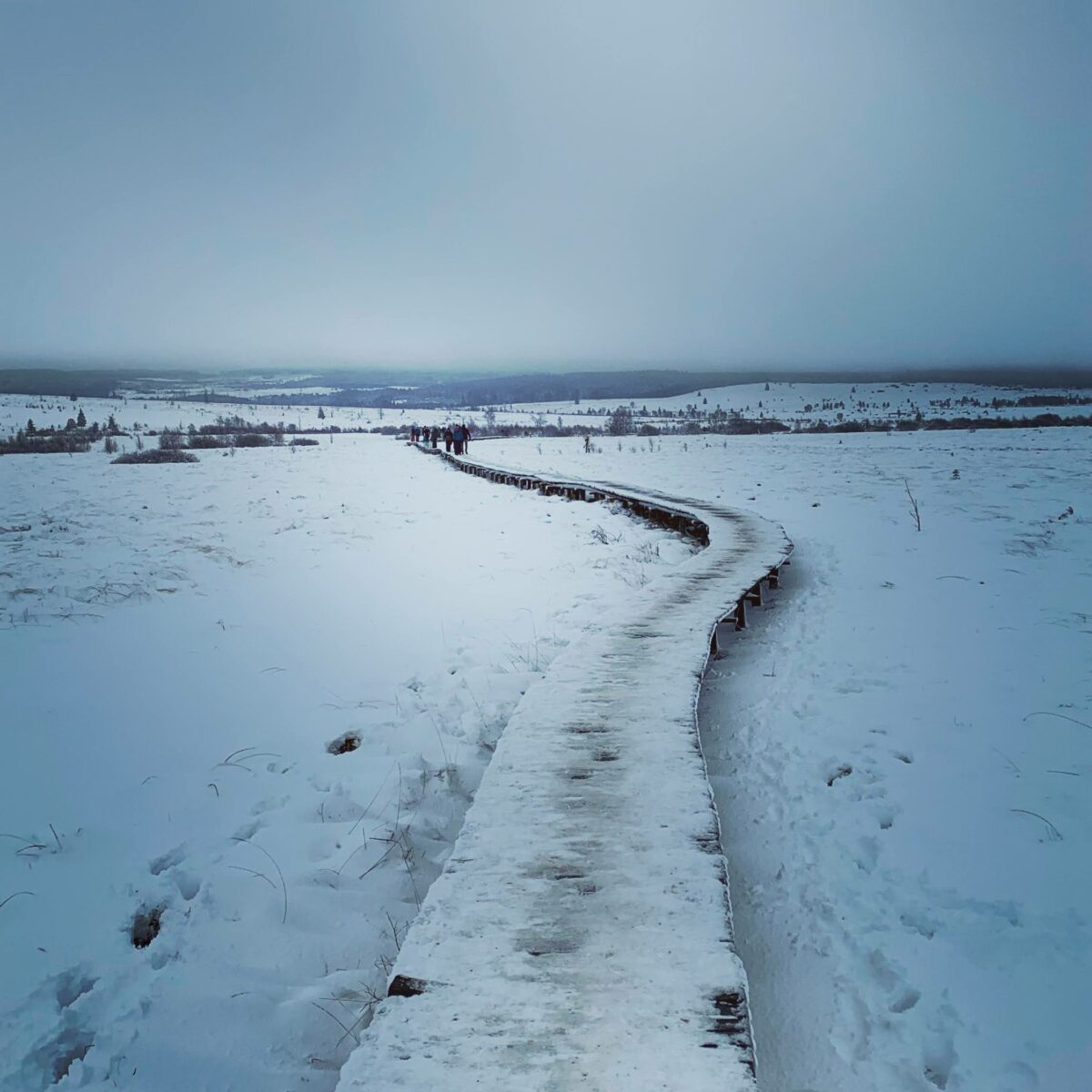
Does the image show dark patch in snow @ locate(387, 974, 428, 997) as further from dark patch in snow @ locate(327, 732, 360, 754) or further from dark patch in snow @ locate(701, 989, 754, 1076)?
dark patch in snow @ locate(327, 732, 360, 754)

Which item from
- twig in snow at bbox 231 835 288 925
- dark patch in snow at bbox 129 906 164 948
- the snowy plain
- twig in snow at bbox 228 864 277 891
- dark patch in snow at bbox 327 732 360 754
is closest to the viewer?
the snowy plain

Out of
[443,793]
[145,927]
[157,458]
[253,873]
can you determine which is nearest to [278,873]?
[253,873]

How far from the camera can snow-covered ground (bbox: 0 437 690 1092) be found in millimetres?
2574

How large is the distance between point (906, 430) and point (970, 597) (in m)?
37.7

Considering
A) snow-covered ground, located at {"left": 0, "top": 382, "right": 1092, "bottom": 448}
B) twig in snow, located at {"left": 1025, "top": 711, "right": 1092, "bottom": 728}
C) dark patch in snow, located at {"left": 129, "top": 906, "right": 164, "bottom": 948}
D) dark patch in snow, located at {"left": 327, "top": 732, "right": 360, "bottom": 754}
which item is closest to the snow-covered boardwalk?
dark patch in snow, located at {"left": 327, "top": 732, "right": 360, "bottom": 754}

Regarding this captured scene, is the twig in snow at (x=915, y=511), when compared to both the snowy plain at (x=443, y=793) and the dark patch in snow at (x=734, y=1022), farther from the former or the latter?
the dark patch in snow at (x=734, y=1022)

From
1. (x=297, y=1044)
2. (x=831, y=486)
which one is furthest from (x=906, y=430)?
(x=297, y=1044)

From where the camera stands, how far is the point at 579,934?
251 cm

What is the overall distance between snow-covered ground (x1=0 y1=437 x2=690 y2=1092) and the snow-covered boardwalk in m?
0.53

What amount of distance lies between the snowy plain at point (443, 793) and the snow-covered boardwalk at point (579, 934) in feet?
1.47

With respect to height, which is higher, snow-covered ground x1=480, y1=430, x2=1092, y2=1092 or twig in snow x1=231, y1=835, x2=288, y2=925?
snow-covered ground x1=480, y1=430, x2=1092, y2=1092

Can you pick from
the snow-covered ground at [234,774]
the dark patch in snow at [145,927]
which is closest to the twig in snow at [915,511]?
the snow-covered ground at [234,774]

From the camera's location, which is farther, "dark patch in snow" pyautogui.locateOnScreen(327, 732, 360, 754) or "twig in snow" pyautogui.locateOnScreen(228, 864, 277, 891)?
"dark patch in snow" pyautogui.locateOnScreen(327, 732, 360, 754)

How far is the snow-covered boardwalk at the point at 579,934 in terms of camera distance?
6.52 ft
